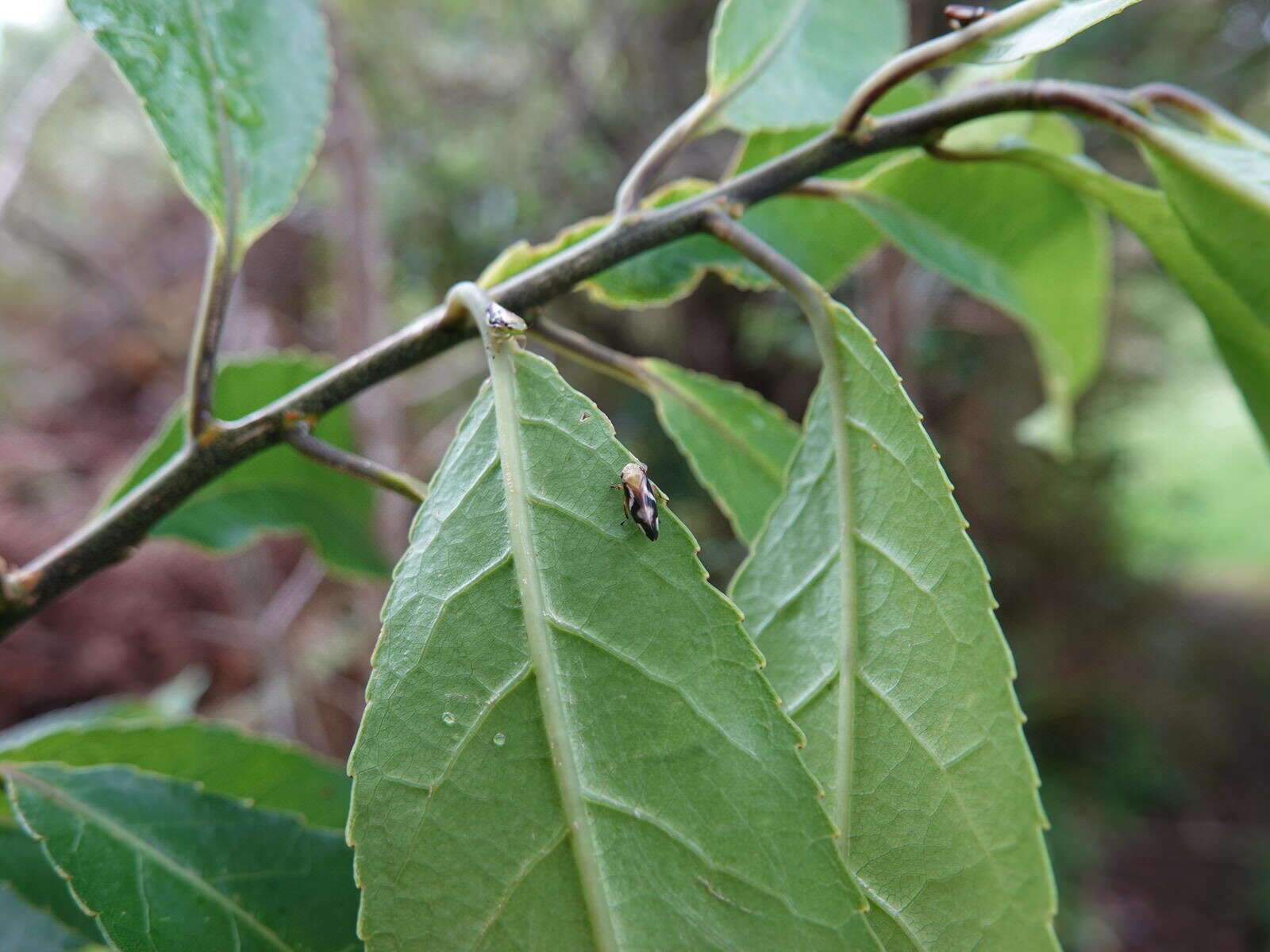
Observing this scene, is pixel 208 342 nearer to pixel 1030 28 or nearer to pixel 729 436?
pixel 729 436

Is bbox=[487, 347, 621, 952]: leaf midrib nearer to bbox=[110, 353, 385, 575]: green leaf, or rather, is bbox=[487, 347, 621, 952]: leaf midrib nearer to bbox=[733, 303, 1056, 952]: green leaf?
bbox=[733, 303, 1056, 952]: green leaf

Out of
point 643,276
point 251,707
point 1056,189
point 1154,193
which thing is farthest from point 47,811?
point 251,707

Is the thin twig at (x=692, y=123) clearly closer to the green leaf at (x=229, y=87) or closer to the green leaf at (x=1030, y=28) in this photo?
the green leaf at (x=1030, y=28)

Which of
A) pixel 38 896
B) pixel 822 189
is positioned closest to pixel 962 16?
pixel 822 189

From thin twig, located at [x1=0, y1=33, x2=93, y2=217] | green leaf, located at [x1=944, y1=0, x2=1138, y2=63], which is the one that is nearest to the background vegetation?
thin twig, located at [x1=0, y1=33, x2=93, y2=217]

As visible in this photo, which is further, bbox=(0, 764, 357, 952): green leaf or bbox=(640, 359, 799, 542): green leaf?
bbox=(640, 359, 799, 542): green leaf

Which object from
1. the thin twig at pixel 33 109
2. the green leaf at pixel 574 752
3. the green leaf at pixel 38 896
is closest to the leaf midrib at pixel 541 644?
the green leaf at pixel 574 752

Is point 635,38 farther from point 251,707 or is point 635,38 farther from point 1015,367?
point 251,707
